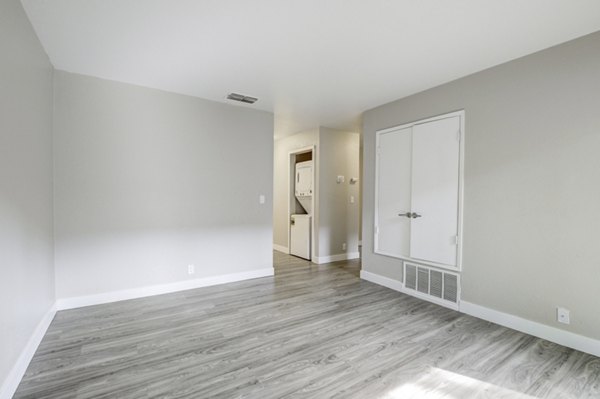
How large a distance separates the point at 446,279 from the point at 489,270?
49cm

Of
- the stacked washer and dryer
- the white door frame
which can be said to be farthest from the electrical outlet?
the stacked washer and dryer

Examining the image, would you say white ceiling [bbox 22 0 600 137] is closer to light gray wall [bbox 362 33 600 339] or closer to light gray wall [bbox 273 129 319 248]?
light gray wall [bbox 362 33 600 339]

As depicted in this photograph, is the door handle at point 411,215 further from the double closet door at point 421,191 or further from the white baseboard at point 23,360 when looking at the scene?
the white baseboard at point 23,360

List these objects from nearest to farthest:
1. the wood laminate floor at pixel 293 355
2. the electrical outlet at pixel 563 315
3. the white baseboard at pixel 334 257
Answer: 1. the wood laminate floor at pixel 293 355
2. the electrical outlet at pixel 563 315
3. the white baseboard at pixel 334 257

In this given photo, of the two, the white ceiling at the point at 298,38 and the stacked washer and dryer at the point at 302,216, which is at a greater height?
the white ceiling at the point at 298,38

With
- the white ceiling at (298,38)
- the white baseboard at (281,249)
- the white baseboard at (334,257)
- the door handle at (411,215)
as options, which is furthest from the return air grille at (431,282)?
the white baseboard at (281,249)

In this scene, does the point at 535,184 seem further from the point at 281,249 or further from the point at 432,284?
the point at 281,249

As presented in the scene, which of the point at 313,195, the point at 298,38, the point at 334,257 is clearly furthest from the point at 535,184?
the point at 334,257

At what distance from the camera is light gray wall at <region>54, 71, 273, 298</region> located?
3031 millimetres

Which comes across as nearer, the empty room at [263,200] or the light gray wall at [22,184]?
the light gray wall at [22,184]

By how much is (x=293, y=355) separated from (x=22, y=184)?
2365 mm

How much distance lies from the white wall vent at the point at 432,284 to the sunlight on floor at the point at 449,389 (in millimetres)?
1358

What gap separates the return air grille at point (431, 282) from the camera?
3152mm

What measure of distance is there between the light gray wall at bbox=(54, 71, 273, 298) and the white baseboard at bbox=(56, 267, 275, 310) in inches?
2.6
